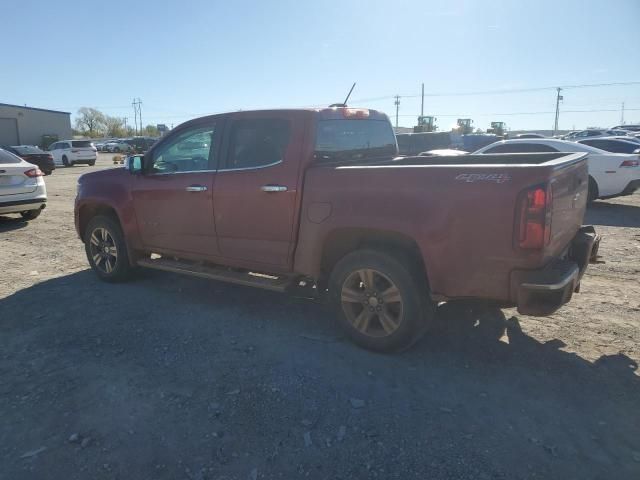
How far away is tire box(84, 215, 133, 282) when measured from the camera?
5.77 meters

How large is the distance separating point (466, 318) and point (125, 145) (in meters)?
62.7

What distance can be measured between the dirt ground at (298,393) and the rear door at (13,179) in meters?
5.03

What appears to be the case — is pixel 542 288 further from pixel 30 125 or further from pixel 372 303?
pixel 30 125

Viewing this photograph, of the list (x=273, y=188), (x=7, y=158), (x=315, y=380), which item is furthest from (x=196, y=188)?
(x=7, y=158)

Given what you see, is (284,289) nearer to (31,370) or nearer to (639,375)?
(31,370)

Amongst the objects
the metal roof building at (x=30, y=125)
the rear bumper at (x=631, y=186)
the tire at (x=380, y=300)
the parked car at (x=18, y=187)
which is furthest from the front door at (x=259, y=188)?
the metal roof building at (x=30, y=125)

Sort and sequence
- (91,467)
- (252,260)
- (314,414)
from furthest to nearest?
(252,260) < (314,414) < (91,467)

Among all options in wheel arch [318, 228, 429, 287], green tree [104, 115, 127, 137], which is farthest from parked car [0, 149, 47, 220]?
green tree [104, 115, 127, 137]

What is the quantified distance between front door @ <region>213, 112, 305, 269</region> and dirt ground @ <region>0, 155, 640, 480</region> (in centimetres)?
76

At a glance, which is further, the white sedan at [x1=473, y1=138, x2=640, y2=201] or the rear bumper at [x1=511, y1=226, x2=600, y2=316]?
the white sedan at [x1=473, y1=138, x2=640, y2=201]

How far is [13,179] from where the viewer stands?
30.8ft

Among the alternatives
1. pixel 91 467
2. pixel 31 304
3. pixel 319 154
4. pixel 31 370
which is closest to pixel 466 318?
pixel 319 154

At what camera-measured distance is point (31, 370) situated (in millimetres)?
3744

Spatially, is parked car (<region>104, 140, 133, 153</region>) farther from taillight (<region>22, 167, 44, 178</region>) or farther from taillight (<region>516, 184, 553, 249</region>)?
taillight (<region>516, 184, 553, 249</region>)
